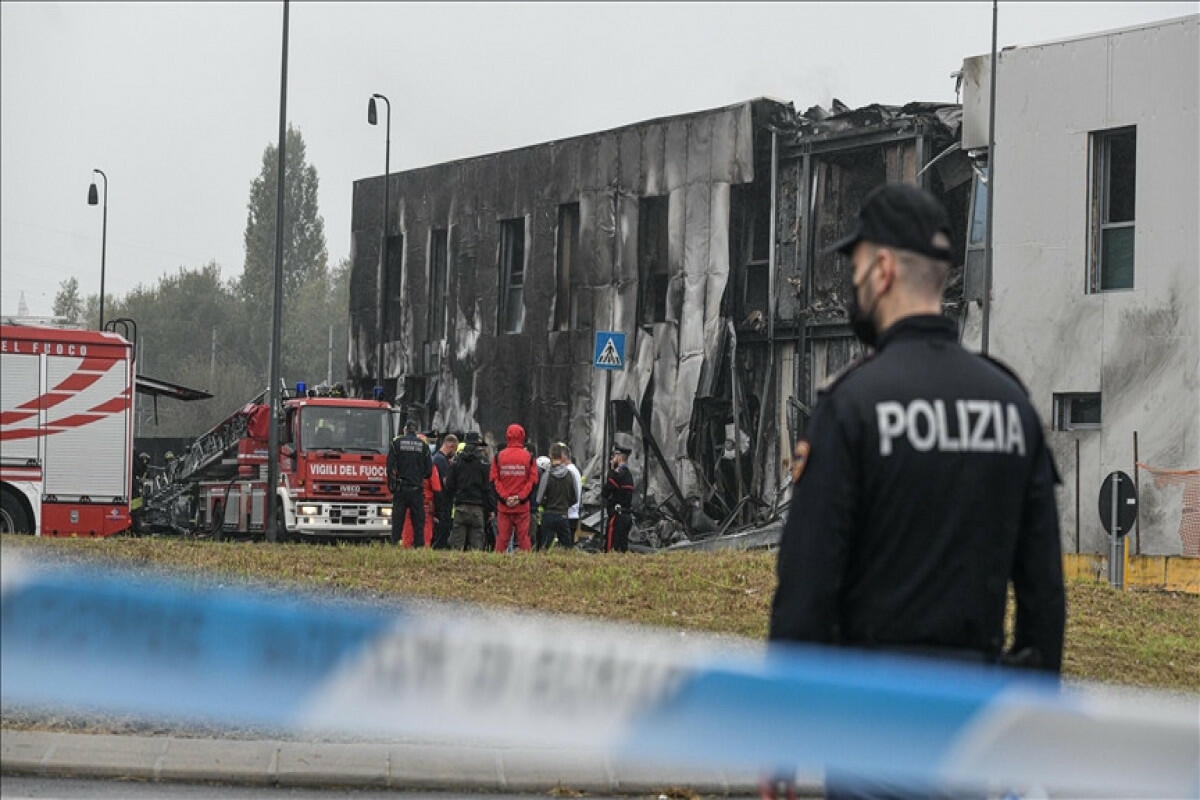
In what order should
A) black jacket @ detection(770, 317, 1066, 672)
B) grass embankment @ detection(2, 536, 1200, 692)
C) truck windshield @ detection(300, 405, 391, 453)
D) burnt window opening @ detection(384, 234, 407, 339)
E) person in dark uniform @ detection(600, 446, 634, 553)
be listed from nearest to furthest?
black jacket @ detection(770, 317, 1066, 672) < grass embankment @ detection(2, 536, 1200, 692) < person in dark uniform @ detection(600, 446, 634, 553) < truck windshield @ detection(300, 405, 391, 453) < burnt window opening @ detection(384, 234, 407, 339)

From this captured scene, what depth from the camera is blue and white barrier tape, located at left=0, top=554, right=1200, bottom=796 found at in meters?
3.38

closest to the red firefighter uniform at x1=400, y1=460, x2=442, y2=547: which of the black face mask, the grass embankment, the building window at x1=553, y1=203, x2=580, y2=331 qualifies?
the grass embankment

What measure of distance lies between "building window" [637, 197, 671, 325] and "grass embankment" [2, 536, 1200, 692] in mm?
21055

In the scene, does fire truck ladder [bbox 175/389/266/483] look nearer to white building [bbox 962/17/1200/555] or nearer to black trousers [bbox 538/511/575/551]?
black trousers [bbox 538/511/575/551]

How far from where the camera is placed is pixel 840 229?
114ft

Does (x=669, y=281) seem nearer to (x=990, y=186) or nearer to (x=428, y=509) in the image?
(x=990, y=186)

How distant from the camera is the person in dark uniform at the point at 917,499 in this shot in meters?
3.68

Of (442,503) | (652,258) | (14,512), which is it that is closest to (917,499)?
(442,503)

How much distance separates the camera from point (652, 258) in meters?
38.8

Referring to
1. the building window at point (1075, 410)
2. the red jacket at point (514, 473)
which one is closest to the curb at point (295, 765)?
the red jacket at point (514, 473)

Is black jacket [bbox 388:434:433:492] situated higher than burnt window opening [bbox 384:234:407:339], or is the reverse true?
burnt window opening [bbox 384:234:407:339]

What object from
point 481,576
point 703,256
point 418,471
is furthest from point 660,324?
point 481,576

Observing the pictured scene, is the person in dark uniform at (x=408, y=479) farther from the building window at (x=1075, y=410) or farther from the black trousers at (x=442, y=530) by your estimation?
the building window at (x=1075, y=410)

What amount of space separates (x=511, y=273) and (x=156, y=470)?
939cm
